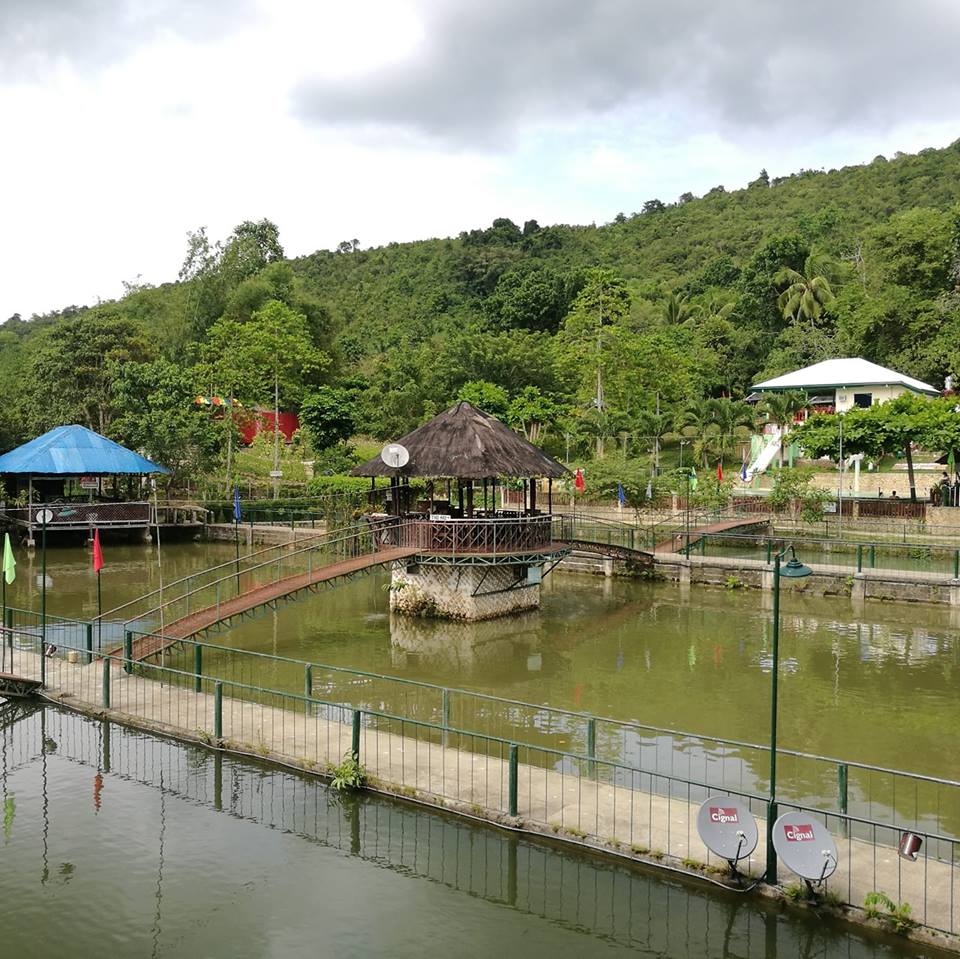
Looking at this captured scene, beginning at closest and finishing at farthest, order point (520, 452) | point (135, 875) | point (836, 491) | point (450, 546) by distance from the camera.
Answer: point (135, 875), point (450, 546), point (520, 452), point (836, 491)

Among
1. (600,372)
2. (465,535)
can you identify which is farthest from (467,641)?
(600,372)

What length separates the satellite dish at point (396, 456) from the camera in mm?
24578

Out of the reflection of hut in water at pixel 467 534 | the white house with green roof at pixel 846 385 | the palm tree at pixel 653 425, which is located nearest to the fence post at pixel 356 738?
the reflection of hut in water at pixel 467 534

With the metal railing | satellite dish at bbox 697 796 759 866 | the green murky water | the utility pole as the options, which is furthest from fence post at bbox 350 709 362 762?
the utility pole

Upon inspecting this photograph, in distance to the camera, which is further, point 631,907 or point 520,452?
point 520,452

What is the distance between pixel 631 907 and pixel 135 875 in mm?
5510

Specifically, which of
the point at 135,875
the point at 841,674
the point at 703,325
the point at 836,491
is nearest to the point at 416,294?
the point at 703,325

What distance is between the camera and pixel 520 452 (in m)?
25.8

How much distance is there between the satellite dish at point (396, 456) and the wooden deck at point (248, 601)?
7.13 ft

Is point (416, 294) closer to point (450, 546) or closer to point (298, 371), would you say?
point (298, 371)

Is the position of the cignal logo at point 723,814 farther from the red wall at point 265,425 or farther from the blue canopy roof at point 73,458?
the red wall at point 265,425

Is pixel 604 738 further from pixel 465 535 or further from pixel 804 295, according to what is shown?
pixel 804 295

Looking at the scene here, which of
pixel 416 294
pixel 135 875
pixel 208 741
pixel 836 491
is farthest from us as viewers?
pixel 416 294

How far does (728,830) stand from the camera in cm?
997
